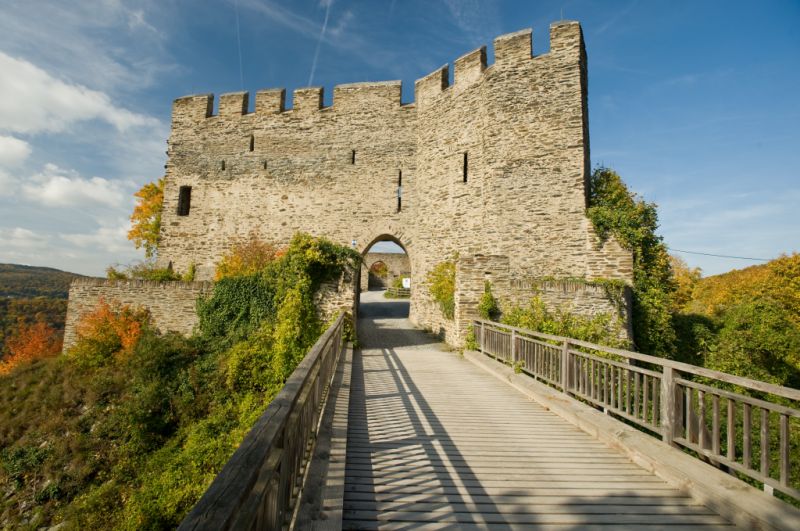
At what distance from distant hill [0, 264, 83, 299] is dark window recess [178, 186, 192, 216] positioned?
2872 cm

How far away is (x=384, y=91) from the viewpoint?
17078 mm

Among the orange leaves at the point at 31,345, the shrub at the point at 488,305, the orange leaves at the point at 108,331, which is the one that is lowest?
the orange leaves at the point at 31,345

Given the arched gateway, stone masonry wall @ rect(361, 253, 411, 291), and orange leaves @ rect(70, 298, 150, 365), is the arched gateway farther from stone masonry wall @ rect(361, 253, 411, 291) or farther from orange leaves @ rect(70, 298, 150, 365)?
stone masonry wall @ rect(361, 253, 411, 291)

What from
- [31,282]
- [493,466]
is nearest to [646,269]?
[493,466]

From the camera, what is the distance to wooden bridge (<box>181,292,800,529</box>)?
237 cm

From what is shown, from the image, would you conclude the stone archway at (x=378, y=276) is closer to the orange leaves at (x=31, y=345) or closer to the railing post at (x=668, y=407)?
the orange leaves at (x=31, y=345)

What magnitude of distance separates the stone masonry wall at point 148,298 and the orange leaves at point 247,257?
1464mm

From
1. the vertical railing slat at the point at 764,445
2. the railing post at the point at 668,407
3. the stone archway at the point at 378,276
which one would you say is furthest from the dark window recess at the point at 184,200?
the vertical railing slat at the point at 764,445

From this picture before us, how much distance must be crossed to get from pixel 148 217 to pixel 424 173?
1421 centimetres

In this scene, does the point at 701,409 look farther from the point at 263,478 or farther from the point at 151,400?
the point at 151,400

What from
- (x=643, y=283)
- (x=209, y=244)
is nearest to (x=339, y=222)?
(x=209, y=244)

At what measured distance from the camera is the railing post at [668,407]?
3.97m

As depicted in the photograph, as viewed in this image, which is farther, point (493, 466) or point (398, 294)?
point (398, 294)

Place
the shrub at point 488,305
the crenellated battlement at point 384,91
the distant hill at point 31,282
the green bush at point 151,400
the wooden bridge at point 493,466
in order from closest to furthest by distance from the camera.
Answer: the wooden bridge at point 493,466 → the green bush at point 151,400 → the shrub at point 488,305 → the crenellated battlement at point 384,91 → the distant hill at point 31,282
